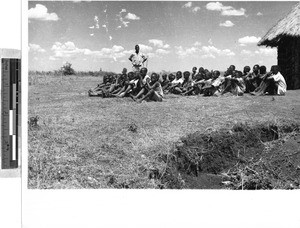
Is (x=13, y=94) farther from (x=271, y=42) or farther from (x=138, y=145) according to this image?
(x=271, y=42)

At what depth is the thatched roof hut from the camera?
26.7 ft

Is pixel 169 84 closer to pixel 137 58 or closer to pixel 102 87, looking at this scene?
pixel 102 87

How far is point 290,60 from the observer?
26.9ft

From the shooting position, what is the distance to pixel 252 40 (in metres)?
7.27

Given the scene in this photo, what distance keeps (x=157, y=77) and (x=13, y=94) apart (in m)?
3.35

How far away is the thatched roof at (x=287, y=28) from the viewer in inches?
316

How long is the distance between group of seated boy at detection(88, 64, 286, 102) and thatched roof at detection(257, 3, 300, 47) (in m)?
0.62

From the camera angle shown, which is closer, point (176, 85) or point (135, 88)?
point (135, 88)

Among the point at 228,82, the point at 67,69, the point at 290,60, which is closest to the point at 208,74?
the point at 228,82

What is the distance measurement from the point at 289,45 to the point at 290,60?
0.57 metres

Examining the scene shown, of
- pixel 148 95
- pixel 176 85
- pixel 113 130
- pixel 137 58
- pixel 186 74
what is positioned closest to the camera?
pixel 113 130

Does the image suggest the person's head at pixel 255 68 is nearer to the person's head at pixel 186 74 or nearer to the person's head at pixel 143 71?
the person's head at pixel 186 74

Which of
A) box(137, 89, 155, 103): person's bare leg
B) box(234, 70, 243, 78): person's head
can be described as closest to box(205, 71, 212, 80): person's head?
box(234, 70, 243, 78): person's head

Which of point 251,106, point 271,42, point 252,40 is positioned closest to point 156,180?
point 251,106
